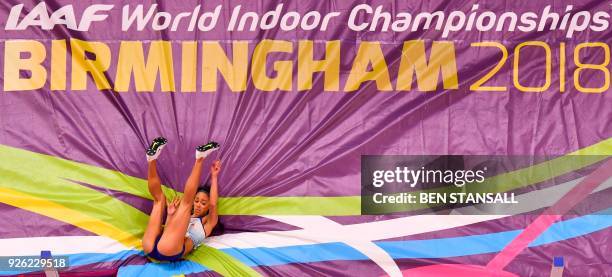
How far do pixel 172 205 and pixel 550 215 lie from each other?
5.60ft

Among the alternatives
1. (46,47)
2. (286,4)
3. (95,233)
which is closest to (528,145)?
(286,4)

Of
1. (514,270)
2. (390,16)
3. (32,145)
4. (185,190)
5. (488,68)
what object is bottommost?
(514,270)

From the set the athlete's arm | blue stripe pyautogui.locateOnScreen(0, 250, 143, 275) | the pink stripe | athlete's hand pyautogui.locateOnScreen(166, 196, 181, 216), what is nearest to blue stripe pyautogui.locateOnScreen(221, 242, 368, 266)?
the athlete's arm

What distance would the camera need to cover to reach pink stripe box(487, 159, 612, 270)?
10.9 feet

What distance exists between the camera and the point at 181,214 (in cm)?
320

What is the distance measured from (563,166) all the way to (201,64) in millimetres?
1717

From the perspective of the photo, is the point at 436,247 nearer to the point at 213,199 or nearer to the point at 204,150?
the point at 213,199

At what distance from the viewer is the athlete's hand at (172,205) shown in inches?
128

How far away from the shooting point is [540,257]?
3314mm

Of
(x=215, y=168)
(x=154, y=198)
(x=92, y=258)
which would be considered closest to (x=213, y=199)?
(x=215, y=168)

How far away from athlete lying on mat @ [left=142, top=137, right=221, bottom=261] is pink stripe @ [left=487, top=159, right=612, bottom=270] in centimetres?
129

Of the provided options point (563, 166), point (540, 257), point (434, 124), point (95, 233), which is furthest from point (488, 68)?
point (95, 233)

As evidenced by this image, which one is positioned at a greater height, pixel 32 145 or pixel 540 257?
pixel 32 145

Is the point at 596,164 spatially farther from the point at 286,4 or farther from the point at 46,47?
the point at 46,47
